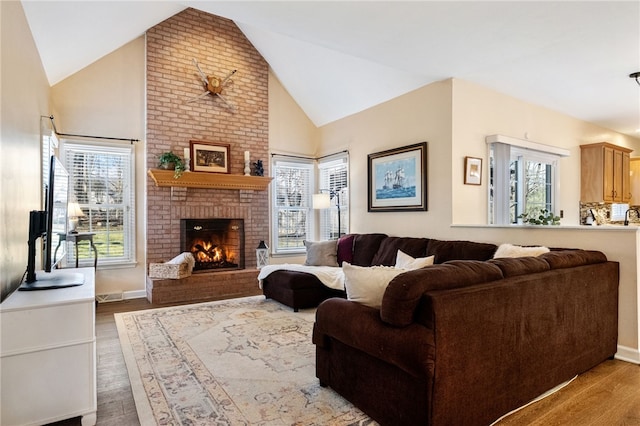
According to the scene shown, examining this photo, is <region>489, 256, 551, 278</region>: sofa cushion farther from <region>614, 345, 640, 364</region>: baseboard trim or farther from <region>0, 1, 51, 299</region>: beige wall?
<region>0, 1, 51, 299</region>: beige wall

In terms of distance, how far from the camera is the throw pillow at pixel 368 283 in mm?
2174

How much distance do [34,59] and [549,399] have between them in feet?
16.9

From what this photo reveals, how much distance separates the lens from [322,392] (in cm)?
242

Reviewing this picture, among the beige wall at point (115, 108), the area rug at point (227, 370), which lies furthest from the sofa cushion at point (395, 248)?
the beige wall at point (115, 108)

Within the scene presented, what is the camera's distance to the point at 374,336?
196 centimetres

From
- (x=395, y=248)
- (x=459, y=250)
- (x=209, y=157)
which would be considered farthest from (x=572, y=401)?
(x=209, y=157)

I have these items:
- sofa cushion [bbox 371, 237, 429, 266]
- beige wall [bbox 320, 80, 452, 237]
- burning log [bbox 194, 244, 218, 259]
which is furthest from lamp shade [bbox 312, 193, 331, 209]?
burning log [bbox 194, 244, 218, 259]

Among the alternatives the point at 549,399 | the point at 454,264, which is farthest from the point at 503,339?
the point at 549,399

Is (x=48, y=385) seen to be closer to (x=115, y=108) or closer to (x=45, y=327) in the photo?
(x=45, y=327)

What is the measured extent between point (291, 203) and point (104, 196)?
3.07m

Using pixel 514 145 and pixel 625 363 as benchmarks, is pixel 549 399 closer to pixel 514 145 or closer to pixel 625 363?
pixel 625 363

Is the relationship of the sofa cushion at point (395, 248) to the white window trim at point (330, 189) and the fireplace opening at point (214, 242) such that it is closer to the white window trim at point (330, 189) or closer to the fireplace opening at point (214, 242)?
the white window trim at point (330, 189)

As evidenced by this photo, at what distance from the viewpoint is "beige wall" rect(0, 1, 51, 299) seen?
7.38 feet

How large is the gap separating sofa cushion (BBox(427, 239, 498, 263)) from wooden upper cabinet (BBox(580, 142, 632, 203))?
11.8 ft
